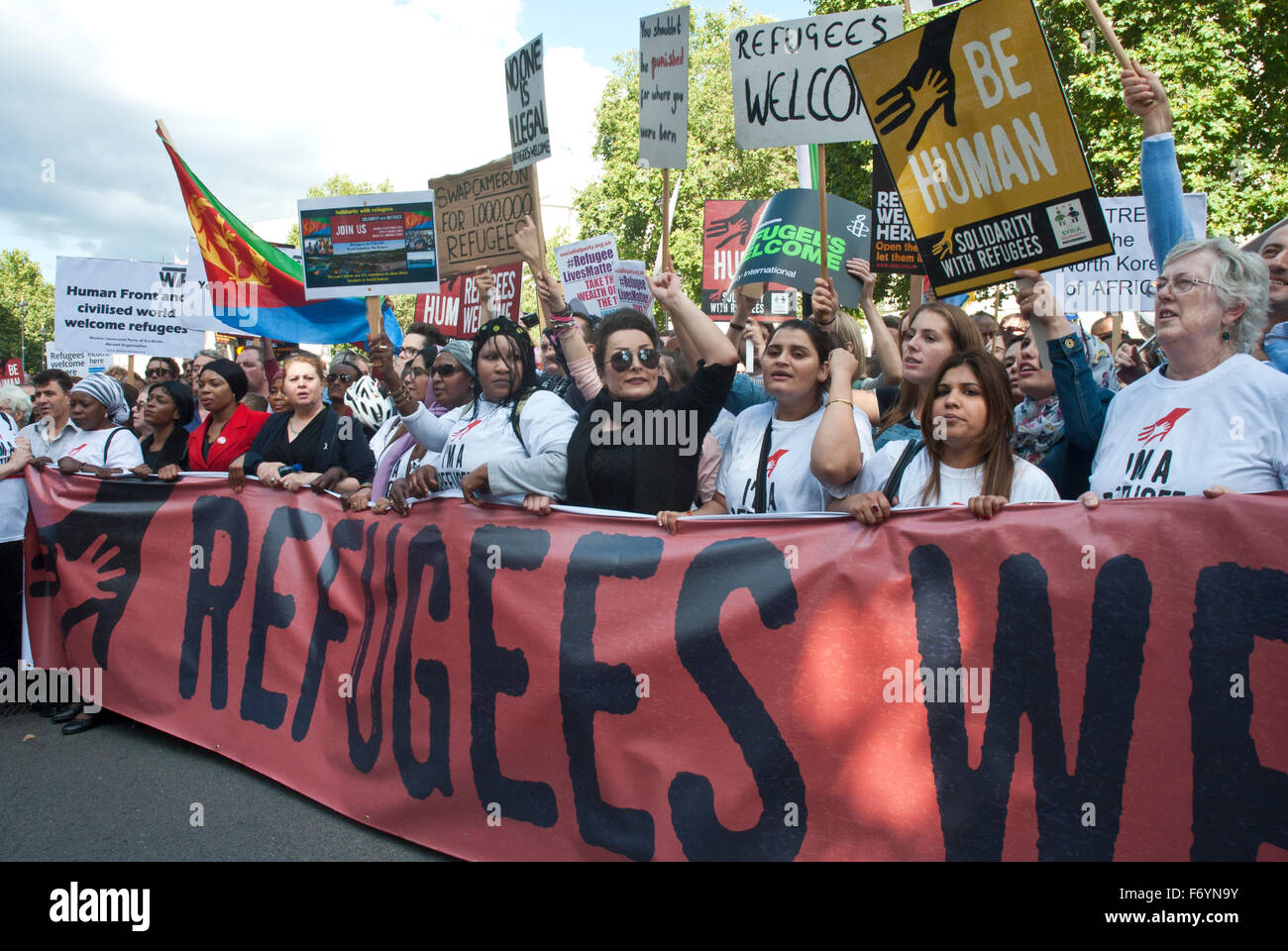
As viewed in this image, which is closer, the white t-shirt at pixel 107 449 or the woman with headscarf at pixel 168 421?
the white t-shirt at pixel 107 449

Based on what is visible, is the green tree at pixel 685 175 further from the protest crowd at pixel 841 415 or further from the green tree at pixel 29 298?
the green tree at pixel 29 298

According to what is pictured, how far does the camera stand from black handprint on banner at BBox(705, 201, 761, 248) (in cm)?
1004

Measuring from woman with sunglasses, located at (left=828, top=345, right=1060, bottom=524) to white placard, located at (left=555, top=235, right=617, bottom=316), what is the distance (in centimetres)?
506

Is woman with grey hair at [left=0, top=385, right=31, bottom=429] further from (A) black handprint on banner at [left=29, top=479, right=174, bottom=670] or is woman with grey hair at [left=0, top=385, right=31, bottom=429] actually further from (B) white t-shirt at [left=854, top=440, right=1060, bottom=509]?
(B) white t-shirt at [left=854, top=440, right=1060, bottom=509]

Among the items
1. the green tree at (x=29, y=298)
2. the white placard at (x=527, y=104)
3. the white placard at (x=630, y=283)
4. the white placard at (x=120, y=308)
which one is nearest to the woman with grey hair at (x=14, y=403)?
the white placard at (x=120, y=308)

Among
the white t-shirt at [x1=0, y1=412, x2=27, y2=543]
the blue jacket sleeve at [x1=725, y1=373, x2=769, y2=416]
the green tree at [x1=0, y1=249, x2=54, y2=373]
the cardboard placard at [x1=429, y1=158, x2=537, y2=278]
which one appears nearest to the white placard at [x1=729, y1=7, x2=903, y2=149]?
the blue jacket sleeve at [x1=725, y1=373, x2=769, y2=416]

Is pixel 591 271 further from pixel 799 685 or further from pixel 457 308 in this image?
pixel 799 685

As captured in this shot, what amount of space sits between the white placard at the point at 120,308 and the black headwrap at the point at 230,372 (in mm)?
4423

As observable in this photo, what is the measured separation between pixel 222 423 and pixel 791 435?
355cm

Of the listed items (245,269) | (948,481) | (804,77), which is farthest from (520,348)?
(245,269)

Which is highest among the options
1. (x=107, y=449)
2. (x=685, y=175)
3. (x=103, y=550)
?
(x=685, y=175)

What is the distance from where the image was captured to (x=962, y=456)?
2.92 m

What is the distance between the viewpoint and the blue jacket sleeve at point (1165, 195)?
3.14m

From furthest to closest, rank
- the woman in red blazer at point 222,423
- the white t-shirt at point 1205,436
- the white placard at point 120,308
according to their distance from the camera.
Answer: the white placard at point 120,308
the woman in red blazer at point 222,423
the white t-shirt at point 1205,436
